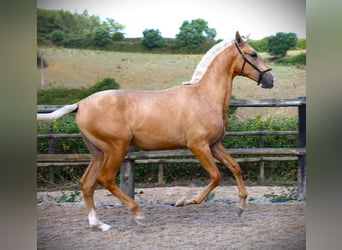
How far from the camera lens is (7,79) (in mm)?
4375

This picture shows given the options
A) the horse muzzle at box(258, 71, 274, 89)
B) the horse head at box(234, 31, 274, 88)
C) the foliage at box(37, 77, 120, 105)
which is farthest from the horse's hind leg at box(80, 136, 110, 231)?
the horse muzzle at box(258, 71, 274, 89)

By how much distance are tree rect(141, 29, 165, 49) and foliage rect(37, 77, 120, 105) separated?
1.66ft

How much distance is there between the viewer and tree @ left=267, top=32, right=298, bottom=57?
4996mm

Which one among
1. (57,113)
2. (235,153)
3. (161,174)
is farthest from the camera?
(161,174)

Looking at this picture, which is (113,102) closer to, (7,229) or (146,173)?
(146,173)

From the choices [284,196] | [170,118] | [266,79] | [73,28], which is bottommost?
[284,196]

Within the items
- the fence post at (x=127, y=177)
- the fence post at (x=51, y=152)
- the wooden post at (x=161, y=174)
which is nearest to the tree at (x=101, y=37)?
the fence post at (x=51, y=152)

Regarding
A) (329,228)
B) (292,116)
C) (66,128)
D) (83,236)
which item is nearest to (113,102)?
(66,128)

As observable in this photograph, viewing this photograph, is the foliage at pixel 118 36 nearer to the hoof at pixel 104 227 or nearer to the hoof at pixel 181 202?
the hoof at pixel 181 202

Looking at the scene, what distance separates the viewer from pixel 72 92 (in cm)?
499

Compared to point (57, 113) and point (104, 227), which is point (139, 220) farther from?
point (57, 113)

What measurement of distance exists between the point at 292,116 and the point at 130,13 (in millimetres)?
1979

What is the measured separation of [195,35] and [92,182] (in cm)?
176

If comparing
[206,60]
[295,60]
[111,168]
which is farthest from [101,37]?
[295,60]
